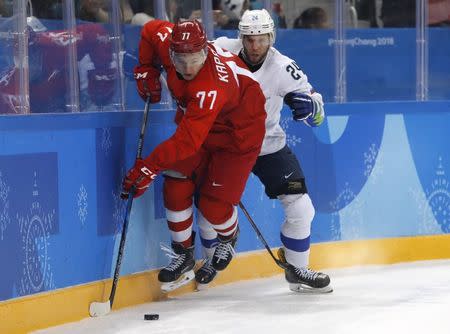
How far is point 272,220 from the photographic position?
674 cm

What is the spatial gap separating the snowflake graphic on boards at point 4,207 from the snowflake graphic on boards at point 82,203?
1.67 feet

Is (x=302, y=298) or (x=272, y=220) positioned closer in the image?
(x=302, y=298)

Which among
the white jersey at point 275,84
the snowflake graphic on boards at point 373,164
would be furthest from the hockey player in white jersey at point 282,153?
the snowflake graphic on boards at point 373,164

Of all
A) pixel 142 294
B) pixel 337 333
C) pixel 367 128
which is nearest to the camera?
pixel 337 333

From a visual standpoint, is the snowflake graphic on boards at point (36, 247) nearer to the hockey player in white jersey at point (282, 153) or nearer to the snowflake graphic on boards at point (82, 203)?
the snowflake graphic on boards at point (82, 203)

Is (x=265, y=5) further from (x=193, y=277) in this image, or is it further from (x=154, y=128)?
(x=193, y=277)

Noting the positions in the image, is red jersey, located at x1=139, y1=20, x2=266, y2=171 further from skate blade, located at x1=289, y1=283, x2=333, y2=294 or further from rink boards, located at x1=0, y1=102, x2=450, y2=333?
skate blade, located at x1=289, y1=283, x2=333, y2=294

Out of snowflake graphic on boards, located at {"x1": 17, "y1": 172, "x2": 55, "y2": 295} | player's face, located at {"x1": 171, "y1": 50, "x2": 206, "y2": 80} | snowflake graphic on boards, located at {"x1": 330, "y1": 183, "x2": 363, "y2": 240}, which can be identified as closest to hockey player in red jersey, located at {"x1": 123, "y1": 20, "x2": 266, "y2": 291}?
player's face, located at {"x1": 171, "y1": 50, "x2": 206, "y2": 80}

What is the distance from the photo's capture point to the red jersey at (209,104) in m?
5.44

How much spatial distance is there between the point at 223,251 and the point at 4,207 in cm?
136

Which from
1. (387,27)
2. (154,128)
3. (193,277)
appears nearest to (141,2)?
(154,128)

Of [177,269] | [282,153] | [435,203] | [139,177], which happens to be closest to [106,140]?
[139,177]

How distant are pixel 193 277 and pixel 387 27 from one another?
2.23m

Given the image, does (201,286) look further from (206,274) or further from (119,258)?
(119,258)
